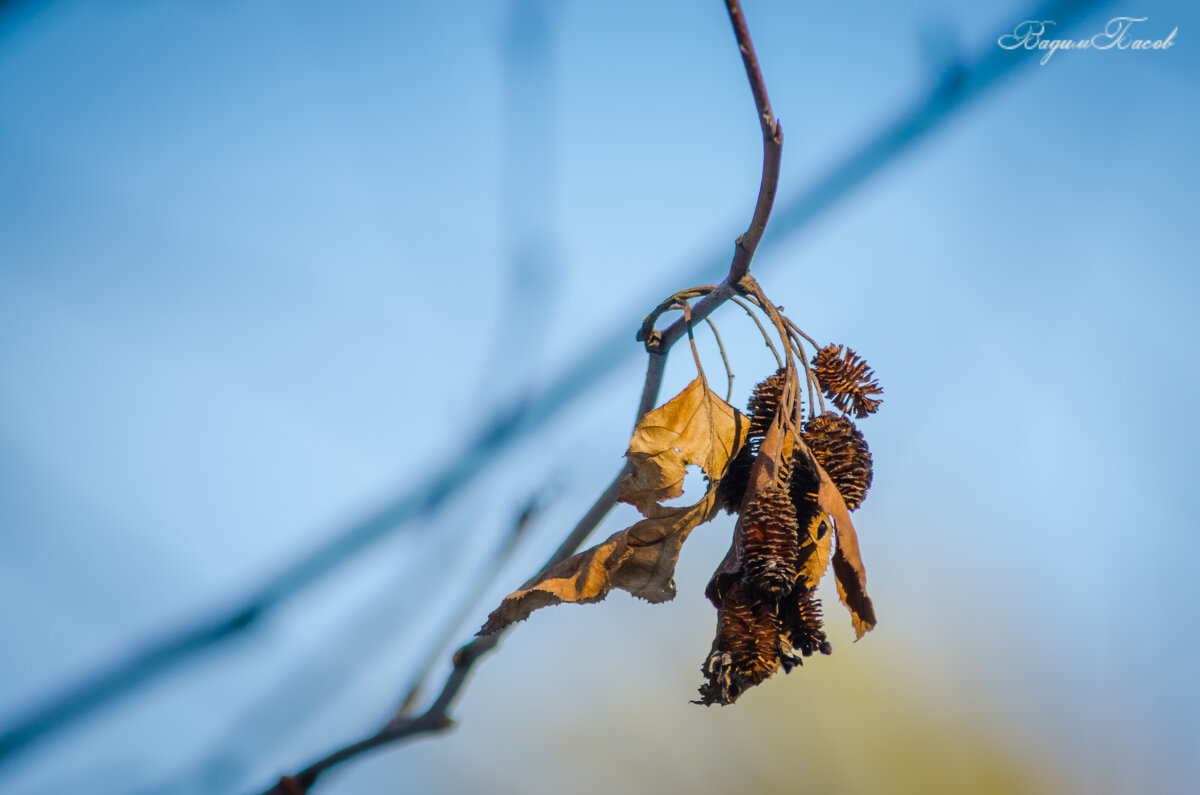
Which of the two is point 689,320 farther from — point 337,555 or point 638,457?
point 337,555

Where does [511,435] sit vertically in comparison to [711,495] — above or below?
above

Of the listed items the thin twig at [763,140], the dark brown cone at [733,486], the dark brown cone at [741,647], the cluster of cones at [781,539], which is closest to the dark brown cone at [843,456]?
the cluster of cones at [781,539]

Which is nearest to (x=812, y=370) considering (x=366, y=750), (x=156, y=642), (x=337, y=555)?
(x=337, y=555)

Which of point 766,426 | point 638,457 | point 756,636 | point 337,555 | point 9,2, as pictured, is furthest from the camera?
point 766,426

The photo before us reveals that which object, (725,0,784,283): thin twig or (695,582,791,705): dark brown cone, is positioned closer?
(725,0,784,283): thin twig

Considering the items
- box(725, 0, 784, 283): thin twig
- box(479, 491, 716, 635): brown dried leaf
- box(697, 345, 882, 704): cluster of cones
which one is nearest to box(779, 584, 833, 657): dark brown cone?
box(697, 345, 882, 704): cluster of cones

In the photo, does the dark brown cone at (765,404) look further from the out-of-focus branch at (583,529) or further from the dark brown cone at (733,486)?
the out-of-focus branch at (583,529)

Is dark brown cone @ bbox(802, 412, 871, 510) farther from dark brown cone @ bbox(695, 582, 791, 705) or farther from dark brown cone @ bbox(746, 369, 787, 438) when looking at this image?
dark brown cone @ bbox(695, 582, 791, 705)

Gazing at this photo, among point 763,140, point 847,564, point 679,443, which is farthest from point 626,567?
point 763,140
